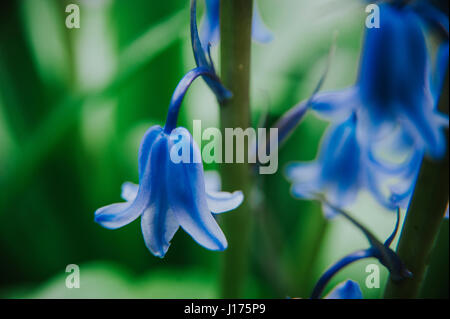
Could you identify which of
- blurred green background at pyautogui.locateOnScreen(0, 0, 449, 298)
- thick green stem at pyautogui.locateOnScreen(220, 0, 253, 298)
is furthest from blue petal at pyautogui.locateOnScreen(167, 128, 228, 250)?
blurred green background at pyautogui.locateOnScreen(0, 0, 449, 298)

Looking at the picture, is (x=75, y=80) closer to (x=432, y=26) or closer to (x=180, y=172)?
(x=180, y=172)

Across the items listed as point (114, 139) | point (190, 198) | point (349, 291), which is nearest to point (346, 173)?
point (349, 291)

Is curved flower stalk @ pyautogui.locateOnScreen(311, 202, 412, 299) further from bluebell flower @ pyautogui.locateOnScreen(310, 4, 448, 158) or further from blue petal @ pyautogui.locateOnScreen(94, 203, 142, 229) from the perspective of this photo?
blue petal @ pyautogui.locateOnScreen(94, 203, 142, 229)

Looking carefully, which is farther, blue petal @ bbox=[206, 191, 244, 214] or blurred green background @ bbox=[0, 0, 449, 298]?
blurred green background @ bbox=[0, 0, 449, 298]

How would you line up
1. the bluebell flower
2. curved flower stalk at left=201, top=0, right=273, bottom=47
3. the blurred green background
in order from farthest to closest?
the blurred green background → curved flower stalk at left=201, top=0, right=273, bottom=47 → the bluebell flower

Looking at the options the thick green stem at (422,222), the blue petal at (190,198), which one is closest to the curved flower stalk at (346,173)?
the thick green stem at (422,222)

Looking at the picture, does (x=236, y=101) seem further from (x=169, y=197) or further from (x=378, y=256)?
(x=378, y=256)
